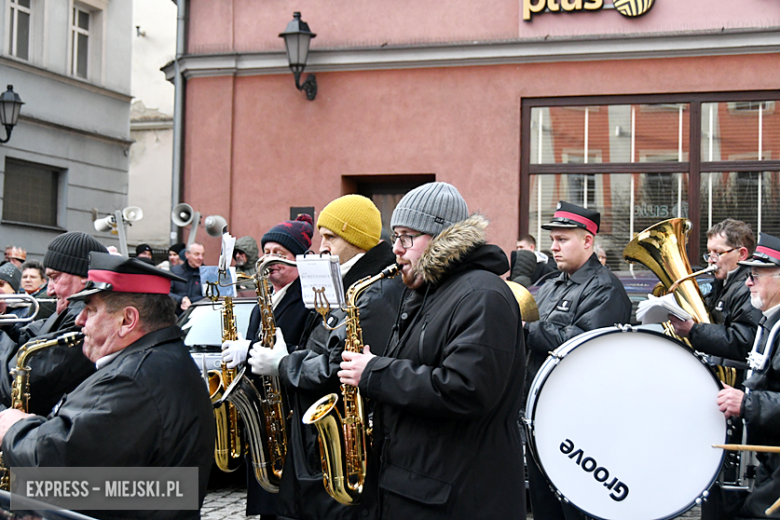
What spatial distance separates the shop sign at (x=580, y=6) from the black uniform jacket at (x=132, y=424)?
866cm

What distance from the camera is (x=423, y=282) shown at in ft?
10.9

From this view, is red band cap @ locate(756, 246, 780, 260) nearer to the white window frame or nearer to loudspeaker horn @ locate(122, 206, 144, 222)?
loudspeaker horn @ locate(122, 206, 144, 222)

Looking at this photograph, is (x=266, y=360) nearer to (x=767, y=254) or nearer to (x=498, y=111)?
(x=767, y=254)

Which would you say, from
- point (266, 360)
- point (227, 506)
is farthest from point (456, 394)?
point (227, 506)

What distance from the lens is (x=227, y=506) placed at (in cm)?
613

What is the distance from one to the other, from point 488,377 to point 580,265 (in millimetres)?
2021

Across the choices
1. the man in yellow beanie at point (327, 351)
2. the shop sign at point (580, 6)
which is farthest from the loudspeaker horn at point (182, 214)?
the man in yellow beanie at point (327, 351)

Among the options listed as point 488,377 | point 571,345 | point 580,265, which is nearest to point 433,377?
point 488,377

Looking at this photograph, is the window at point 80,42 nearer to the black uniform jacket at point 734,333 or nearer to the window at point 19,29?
the window at point 19,29

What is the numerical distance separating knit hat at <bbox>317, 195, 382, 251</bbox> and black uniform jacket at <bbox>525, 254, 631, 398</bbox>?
103 centimetres

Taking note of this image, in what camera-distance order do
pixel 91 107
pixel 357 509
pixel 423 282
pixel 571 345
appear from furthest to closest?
pixel 91 107 → pixel 571 345 → pixel 357 509 → pixel 423 282

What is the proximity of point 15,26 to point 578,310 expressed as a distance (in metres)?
15.3

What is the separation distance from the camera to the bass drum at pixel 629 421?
408cm

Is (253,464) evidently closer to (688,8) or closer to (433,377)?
(433,377)
